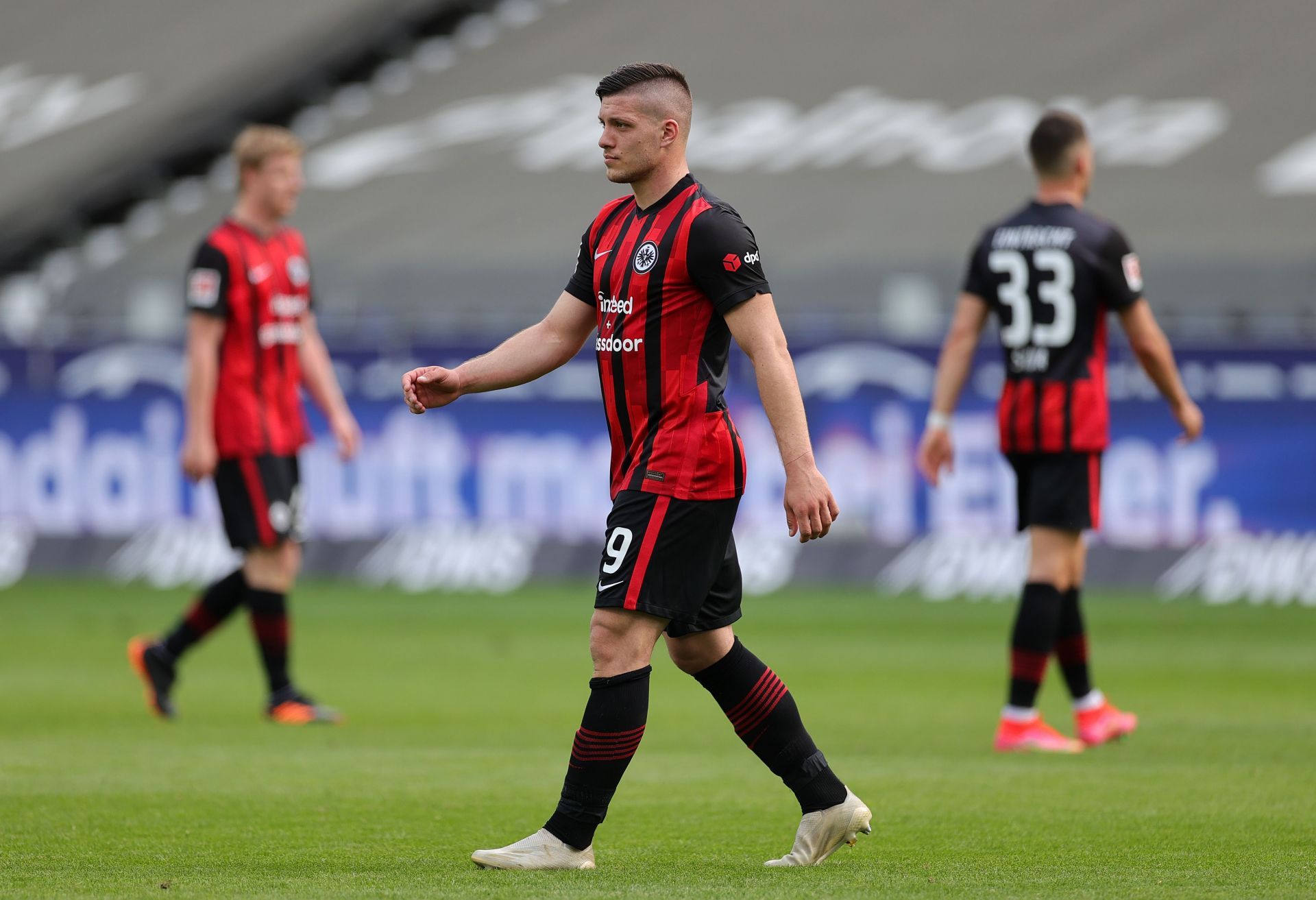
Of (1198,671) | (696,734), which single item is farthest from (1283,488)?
(696,734)

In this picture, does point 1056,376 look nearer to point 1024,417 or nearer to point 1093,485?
point 1024,417

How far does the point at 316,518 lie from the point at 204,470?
682 cm

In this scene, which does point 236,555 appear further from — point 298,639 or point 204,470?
point 204,470

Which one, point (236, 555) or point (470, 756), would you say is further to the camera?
point (236, 555)

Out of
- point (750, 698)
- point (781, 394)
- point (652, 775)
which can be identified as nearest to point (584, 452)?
point (652, 775)

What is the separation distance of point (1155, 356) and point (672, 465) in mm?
3355

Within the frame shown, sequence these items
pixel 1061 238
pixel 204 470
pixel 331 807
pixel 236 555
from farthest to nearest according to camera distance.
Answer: pixel 236 555 < pixel 204 470 < pixel 1061 238 < pixel 331 807

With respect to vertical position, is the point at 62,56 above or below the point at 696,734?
above

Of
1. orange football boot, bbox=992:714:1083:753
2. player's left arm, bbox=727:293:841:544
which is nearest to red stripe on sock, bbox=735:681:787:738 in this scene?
player's left arm, bbox=727:293:841:544

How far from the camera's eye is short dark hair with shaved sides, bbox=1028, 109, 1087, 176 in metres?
→ 7.16

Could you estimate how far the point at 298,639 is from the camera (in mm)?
11477

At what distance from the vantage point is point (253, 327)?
7.91 m

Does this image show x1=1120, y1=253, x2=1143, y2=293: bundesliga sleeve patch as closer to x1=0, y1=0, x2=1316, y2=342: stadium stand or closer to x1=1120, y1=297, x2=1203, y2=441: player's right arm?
x1=1120, y1=297, x2=1203, y2=441: player's right arm

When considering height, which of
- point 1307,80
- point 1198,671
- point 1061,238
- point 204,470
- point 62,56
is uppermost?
point 62,56
